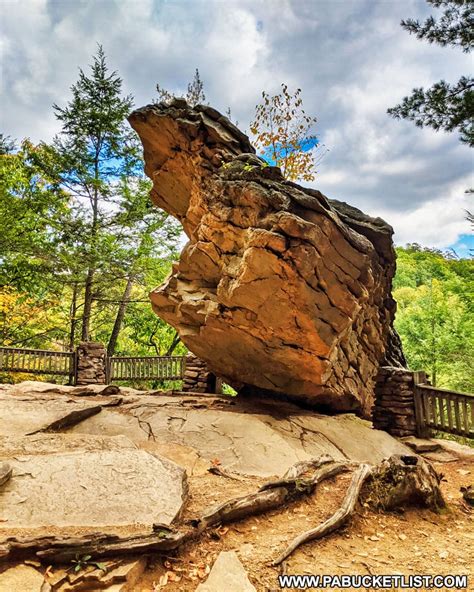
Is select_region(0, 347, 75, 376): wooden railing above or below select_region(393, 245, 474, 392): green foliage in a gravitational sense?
below

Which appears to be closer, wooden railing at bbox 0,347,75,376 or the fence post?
the fence post

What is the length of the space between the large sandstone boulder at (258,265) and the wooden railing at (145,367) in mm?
4077

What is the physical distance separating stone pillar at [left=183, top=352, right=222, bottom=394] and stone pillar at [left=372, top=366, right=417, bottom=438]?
4349 millimetres

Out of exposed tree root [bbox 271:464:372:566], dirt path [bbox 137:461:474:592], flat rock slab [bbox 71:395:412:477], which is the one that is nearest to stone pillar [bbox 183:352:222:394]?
flat rock slab [bbox 71:395:412:477]

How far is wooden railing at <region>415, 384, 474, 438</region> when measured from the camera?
25.3 feet

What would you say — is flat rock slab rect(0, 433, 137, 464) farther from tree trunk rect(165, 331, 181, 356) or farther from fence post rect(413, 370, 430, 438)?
tree trunk rect(165, 331, 181, 356)

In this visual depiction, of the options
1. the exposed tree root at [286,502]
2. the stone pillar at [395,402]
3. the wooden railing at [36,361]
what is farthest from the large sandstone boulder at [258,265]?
the wooden railing at [36,361]

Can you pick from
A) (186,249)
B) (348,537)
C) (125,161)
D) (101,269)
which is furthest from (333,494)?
(125,161)

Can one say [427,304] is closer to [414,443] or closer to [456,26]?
[414,443]

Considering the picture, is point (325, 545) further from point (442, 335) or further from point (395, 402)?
point (442, 335)

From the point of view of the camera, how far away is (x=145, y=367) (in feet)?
40.0

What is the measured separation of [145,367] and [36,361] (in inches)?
134

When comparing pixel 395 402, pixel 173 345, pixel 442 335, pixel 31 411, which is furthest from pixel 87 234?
pixel 442 335

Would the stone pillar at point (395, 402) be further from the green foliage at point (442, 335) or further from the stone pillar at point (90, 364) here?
the stone pillar at point (90, 364)
